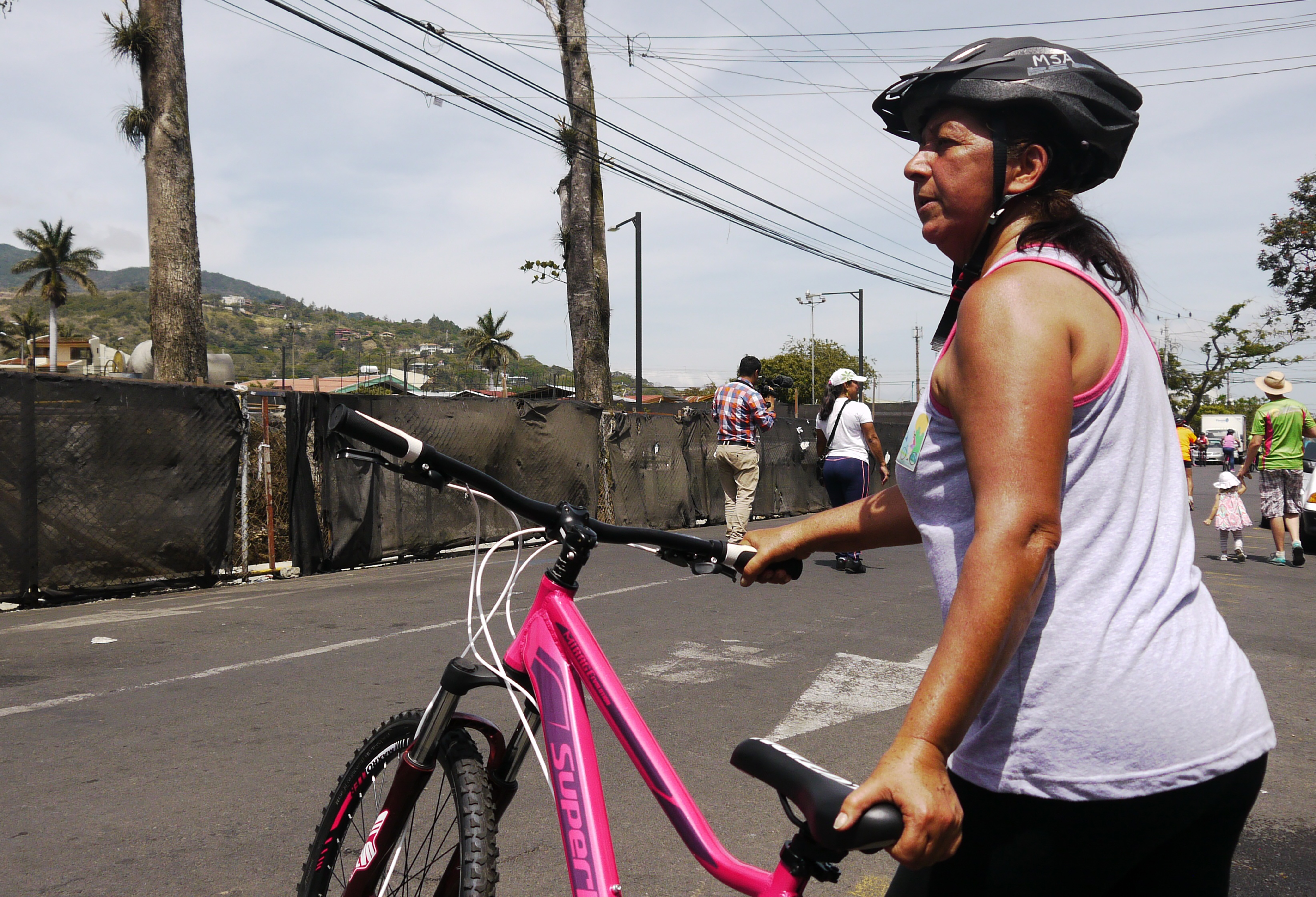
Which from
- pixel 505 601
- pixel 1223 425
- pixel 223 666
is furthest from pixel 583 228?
pixel 1223 425

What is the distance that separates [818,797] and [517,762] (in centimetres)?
95

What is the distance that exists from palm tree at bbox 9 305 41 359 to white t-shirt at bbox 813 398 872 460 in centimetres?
10777

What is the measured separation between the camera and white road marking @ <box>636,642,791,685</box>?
538 cm

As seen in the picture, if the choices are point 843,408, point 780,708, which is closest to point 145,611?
point 780,708

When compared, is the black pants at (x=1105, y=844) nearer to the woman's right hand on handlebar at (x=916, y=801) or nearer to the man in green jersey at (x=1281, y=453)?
the woman's right hand on handlebar at (x=916, y=801)

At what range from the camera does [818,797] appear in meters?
1.26

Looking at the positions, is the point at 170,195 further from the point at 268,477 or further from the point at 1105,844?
the point at 1105,844

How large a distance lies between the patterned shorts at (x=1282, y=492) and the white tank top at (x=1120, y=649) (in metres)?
10.8

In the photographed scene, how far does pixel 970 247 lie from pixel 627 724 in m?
0.97

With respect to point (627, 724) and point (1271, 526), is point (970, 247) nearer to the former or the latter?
point (627, 724)

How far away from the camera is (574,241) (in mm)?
18438

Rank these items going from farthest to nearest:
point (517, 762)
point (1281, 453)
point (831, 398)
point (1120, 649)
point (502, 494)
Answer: point (1281, 453) → point (831, 398) → point (517, 762) → point (502, 494) → point (1120, 649)

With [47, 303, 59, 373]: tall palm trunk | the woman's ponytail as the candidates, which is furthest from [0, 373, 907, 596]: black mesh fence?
[47, 303, 59, 373]: tall palm trunk

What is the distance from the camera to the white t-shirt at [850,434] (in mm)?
9727
